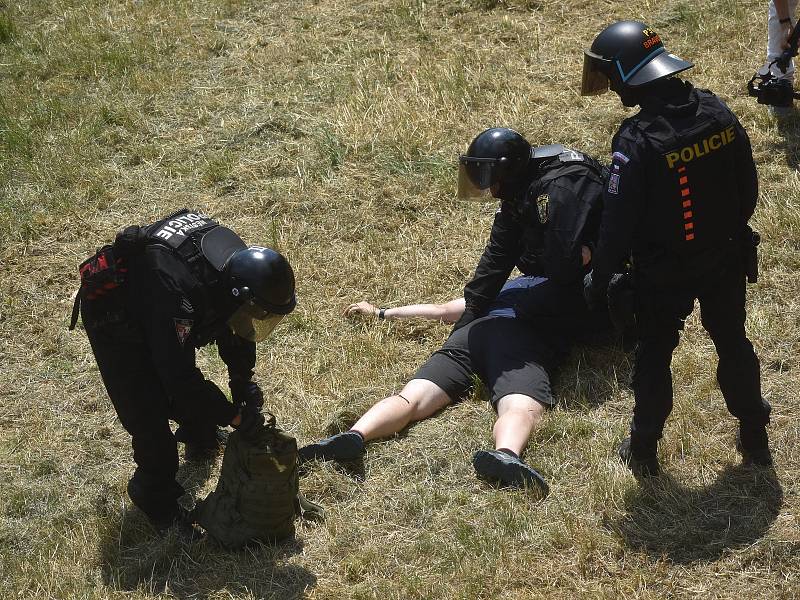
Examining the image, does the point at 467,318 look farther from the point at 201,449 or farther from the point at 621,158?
the point at 621,158

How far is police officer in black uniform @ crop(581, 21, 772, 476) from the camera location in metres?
4.13

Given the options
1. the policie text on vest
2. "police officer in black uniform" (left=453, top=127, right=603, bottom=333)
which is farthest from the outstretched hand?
the policie text on vest

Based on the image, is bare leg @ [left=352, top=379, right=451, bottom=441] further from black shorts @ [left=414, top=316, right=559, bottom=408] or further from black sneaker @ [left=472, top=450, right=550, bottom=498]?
black sneaker @ [left=472, top=450, right=550, bottom=498]

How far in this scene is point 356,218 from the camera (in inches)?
310

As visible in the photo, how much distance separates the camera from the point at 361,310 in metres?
6.71

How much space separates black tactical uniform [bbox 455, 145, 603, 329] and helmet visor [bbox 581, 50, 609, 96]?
36.2 inches

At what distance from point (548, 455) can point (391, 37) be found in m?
6.23

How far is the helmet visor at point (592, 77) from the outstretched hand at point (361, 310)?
2.52 m

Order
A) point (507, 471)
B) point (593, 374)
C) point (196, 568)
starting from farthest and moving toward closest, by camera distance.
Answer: point (593, 374) < point (507, 471) < point (196, 568)

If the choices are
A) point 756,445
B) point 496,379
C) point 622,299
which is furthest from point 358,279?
point 756,445

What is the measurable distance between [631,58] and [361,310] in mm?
2915

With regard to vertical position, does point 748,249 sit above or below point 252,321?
above

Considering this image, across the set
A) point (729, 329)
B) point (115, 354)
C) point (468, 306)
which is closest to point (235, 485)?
point (115, 354)

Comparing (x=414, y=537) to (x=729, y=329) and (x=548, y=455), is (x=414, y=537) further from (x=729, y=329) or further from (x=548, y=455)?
(x=729, y=329)
